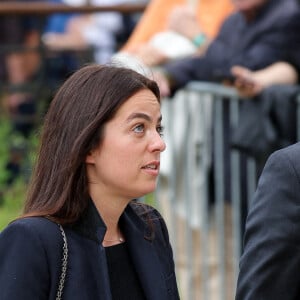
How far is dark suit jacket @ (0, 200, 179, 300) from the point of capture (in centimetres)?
300

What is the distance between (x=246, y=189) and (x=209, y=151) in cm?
41

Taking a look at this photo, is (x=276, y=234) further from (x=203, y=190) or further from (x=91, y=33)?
(x=91, y=33)

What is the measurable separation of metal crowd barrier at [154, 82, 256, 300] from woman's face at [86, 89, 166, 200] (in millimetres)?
2269

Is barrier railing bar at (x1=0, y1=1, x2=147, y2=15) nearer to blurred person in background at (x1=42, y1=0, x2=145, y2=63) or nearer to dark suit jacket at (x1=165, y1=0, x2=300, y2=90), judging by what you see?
blurred person in background at (x1=42, y1=0, x2=145, y2=63)

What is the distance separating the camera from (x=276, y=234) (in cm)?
298

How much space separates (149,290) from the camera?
3186 mm

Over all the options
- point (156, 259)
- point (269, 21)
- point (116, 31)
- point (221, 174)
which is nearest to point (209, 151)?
point (221, 174)

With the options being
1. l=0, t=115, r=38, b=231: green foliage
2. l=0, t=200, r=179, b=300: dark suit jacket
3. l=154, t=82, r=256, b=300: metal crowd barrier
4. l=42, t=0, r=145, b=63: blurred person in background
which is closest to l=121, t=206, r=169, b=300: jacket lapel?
l=0, t=200, r=179, b=300: dark suit jacket

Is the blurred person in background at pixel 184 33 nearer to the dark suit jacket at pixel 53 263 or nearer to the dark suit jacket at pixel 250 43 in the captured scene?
the dark suit jacket at pixel 250 43

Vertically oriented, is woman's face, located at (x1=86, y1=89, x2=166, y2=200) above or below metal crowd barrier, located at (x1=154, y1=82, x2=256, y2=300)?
above

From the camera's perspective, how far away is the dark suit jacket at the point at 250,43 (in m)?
5.61

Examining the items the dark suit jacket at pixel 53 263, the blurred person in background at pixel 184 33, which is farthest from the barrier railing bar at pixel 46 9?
the dark suit jacket at pixel 53 263

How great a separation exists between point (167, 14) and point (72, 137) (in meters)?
3.89

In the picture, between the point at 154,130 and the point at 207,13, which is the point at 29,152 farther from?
the point at 154,130
